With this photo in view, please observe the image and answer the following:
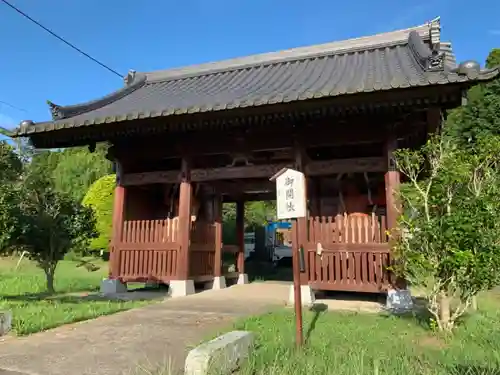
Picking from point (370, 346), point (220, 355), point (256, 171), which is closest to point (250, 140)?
point (256, 171)

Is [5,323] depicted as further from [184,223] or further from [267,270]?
[267,270]

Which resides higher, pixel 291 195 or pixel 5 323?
pixel 291 195

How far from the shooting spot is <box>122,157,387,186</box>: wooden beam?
26.9 ft

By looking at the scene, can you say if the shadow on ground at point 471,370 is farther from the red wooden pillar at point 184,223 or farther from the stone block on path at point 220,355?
the red wooden pillar at point 184,223

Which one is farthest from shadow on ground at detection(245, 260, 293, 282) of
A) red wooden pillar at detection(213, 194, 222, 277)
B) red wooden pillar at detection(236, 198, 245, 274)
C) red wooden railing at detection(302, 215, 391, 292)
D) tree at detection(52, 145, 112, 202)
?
tree at detection(52, 145, 112, 202)

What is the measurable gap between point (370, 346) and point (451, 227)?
1.63 meters

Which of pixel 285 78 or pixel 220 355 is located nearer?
pixel 220 355

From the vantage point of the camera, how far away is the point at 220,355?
3.39 m

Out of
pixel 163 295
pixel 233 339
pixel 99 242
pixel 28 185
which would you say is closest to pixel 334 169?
pixel 163 295

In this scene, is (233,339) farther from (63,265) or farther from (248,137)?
(63,265)

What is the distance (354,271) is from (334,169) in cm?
198

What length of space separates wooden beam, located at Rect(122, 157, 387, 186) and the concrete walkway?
9.23 feet

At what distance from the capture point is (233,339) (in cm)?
371

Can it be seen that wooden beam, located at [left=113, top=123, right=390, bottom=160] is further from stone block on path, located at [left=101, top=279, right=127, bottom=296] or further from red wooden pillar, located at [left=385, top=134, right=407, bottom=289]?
stone block on path, located at [left=101, top=279, right=127, bottom=296]
